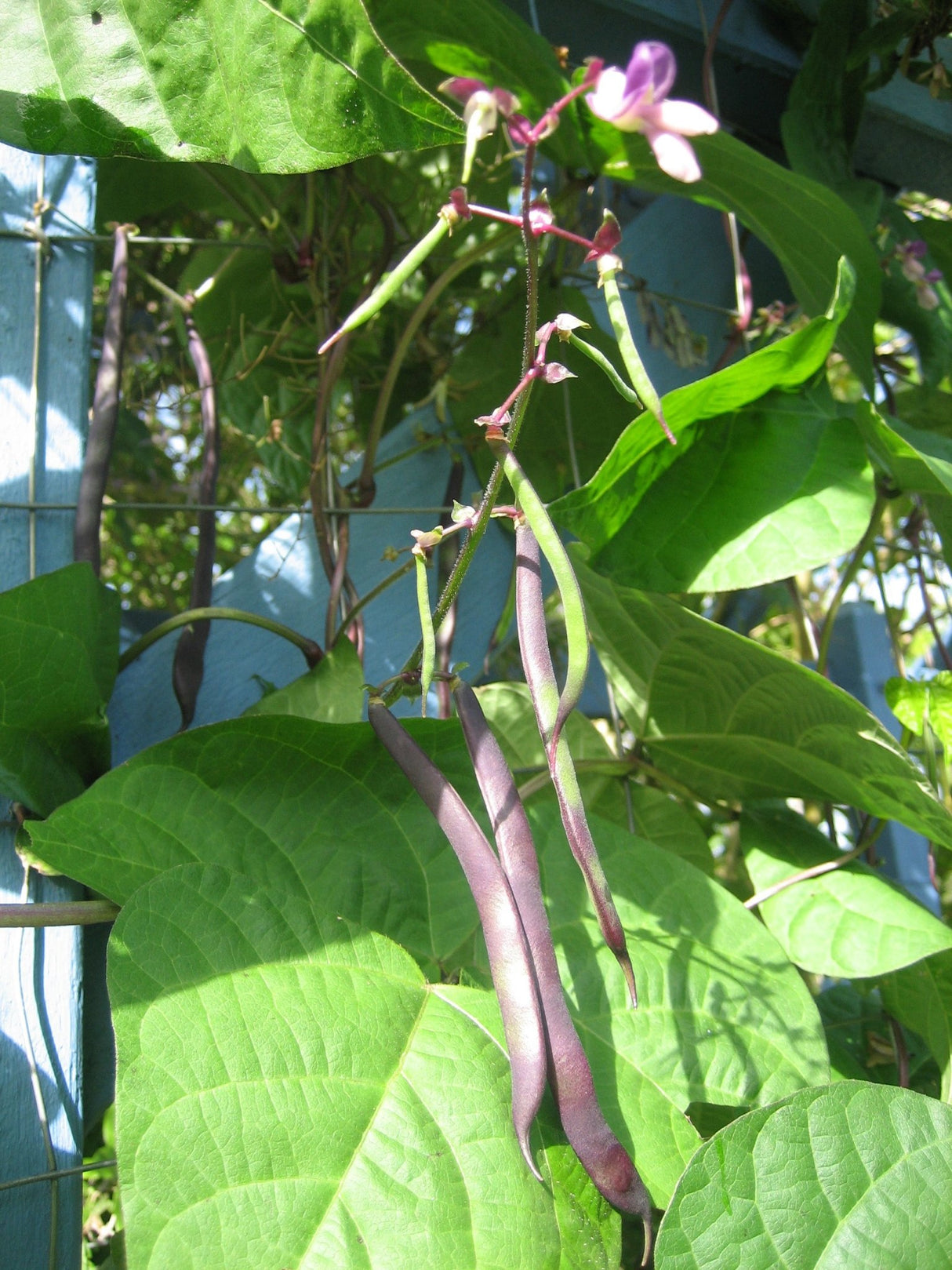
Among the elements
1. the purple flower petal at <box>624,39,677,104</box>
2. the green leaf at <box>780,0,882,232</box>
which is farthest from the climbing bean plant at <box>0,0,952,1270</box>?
the green leaf at <box>780,0,882,232</box>

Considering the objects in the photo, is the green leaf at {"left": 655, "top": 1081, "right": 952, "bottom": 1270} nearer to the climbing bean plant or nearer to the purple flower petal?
the climbing bean plant

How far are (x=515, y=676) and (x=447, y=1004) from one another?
0.87m

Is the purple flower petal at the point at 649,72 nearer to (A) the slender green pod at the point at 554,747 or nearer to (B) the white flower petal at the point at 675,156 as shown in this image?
(B) the white flower petal at the point at 675,156

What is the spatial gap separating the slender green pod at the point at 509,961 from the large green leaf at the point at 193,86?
0.34 metres

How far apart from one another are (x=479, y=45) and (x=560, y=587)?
1.91 feet

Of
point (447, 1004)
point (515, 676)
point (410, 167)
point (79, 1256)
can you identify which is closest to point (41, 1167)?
point (79, 1256)

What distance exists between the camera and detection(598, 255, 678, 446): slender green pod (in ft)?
1.36

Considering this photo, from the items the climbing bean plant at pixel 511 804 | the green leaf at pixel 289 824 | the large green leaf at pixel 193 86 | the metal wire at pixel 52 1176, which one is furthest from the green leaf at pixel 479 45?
the metal wire at pixel 52 1176

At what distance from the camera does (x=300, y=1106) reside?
0.45 meters

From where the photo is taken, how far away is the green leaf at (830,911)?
655 millimetres

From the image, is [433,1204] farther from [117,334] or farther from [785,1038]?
[117,334]

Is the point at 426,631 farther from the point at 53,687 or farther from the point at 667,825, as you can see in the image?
the point at 667,825

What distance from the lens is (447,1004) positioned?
1.72 feet

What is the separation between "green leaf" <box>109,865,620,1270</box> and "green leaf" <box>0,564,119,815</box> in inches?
6.4
